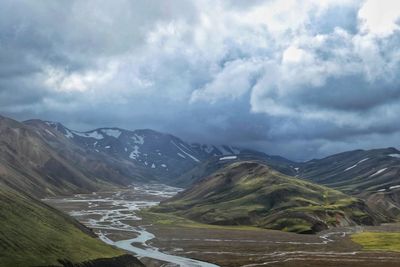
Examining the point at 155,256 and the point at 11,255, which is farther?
the point at 155,256

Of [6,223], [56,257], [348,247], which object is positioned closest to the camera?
[56,257]

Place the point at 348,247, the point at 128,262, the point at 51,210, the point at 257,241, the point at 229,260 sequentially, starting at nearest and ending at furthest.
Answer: the point at 128,262
the point at 229,260
the point at 51,210
the point at 348,247
the point at 257,241

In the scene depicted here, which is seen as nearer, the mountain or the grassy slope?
the grassy slope

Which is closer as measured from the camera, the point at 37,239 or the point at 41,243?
the point at 41,243

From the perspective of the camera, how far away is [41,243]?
364ft

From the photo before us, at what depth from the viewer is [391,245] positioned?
18725cm

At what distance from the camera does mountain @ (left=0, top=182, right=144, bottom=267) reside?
327 ft

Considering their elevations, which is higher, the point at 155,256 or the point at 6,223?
the point at 6,223

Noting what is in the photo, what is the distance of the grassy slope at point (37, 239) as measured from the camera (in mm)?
99375

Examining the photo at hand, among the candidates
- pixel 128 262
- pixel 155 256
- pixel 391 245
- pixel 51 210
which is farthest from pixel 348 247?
pixel 51 210

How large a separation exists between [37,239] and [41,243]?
2.23 metres

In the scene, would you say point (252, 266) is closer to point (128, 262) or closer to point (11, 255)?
point (128, 262)

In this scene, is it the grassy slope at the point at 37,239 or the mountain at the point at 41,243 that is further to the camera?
the mountain at the point at 41,243

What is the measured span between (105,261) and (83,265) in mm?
10551
